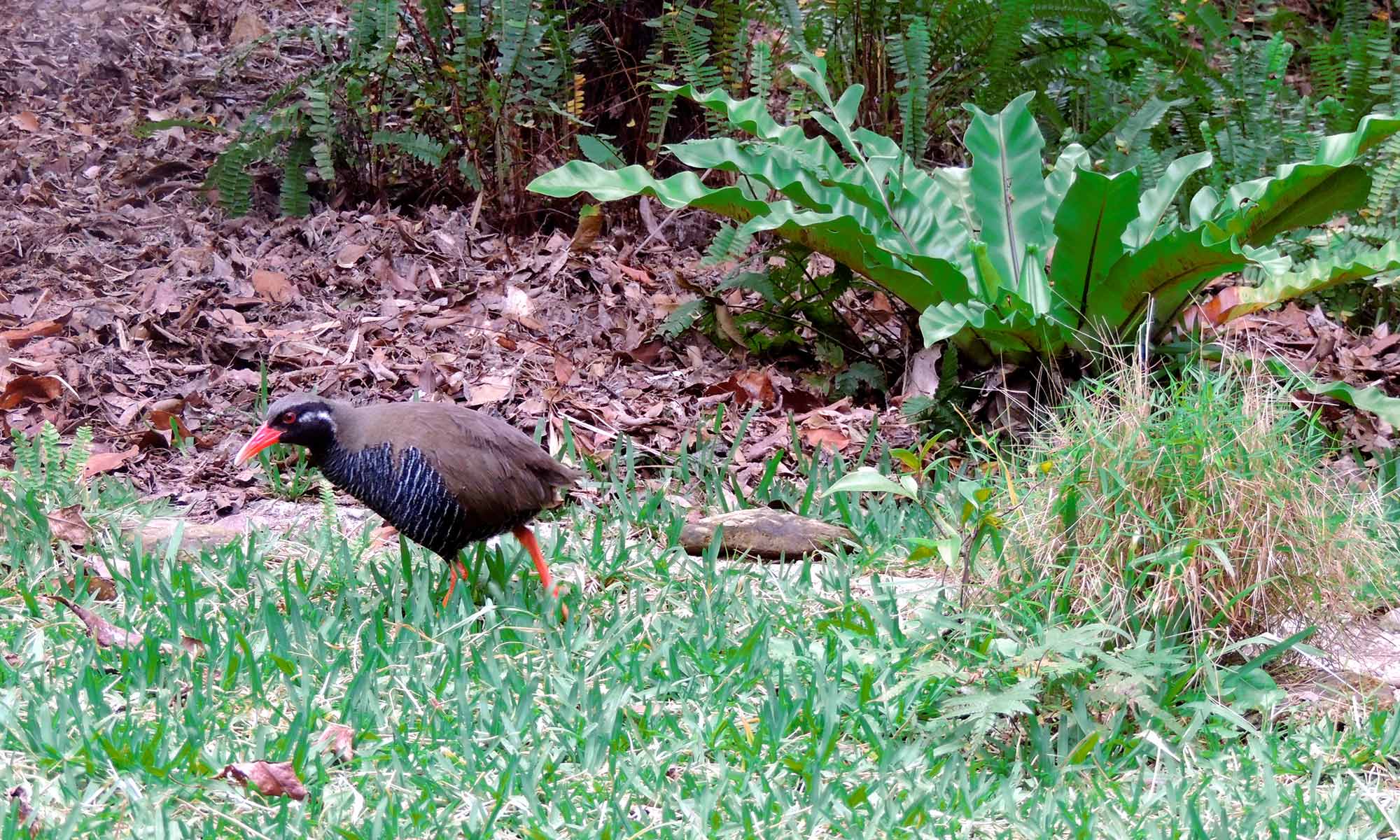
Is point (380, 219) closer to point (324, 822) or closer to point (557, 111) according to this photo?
point (557, 111)

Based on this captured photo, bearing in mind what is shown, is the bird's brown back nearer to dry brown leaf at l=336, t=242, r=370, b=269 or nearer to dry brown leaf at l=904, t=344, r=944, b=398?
dry brown leaf at l=904, t=344, r=944, b=398

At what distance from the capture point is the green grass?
3.02 m

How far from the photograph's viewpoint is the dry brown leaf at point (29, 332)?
5.79 m

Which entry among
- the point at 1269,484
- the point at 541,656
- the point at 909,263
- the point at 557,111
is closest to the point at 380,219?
the point at 557,111

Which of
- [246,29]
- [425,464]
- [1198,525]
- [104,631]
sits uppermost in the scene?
[246,29]

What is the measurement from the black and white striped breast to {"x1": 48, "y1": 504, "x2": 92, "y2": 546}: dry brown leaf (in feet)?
3.58

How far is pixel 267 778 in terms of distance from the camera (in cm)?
303

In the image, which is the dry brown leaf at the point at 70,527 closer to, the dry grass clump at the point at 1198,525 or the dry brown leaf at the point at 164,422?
the dry brown leaf at the point at 164,422

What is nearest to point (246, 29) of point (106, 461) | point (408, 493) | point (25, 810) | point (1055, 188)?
point (106, 461)

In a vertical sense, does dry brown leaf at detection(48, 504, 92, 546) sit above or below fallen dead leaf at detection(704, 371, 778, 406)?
above

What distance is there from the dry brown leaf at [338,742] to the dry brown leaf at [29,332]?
3348mm

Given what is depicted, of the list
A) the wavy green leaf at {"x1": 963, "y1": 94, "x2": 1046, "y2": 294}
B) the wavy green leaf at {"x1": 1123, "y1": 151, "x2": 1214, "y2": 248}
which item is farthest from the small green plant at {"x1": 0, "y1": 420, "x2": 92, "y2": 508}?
the wavy green leaf at {"x1": 1123, "y1": 151, "x2": 1214, "y2": 248}

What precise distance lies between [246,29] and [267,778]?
661cm

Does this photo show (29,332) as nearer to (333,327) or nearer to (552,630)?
(333,327)
